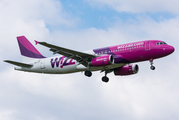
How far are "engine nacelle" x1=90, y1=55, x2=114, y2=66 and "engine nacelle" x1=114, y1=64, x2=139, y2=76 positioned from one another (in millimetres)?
6031

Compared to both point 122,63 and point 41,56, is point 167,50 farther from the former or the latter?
point 41,56

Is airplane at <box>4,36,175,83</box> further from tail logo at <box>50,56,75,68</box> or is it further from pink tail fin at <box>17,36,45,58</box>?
pink tail fin at <box>17,36,45,58</box>

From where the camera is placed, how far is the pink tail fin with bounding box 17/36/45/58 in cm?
5353

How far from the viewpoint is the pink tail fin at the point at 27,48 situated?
53531 millimetres

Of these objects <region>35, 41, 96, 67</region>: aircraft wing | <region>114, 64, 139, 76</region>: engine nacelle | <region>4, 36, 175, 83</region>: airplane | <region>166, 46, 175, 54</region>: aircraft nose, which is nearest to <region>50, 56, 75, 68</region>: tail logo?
<region>4, 36, 175, 83</region>: airplane

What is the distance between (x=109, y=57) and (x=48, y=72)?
1078cm

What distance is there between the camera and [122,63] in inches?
1785

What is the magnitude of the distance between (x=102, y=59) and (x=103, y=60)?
26 centimetres

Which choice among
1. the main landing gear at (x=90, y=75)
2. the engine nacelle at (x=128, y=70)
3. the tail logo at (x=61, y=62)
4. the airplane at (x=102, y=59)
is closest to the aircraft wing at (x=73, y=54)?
the airplane at (x=102, y=59)

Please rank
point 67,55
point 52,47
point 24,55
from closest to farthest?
point 52,47, point 67,55, point 24,55

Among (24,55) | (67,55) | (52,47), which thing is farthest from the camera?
(24,55)

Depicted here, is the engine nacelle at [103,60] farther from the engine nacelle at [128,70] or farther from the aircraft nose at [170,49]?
the aircraft nose at [170,49]

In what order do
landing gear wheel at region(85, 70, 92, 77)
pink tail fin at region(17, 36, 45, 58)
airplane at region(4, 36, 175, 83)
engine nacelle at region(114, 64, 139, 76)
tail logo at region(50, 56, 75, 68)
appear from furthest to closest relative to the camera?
pink tail fin at region(17, 36, 45, 58) < engine nacelle at region(114, 64, 139, 76) < tail logo at region(50, 56, 75, 68) < landing gear wheel at region(85, 70, 92, 77) < airplane at region(4, 36, 175, 83)

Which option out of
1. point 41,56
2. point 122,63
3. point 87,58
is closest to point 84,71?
point 87,58
